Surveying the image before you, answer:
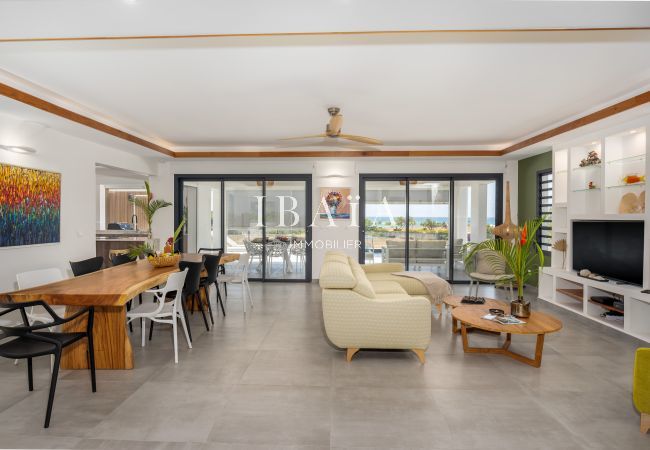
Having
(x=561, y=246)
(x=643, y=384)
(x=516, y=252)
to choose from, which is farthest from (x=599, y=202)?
(x=643, y=384)

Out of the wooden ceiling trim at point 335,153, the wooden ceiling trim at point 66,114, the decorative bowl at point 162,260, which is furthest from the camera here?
the wooden ceiling trim at point 335,153

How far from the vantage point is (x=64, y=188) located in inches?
201

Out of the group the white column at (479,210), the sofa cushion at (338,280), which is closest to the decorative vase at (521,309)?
the sofa cushion at (338,280)

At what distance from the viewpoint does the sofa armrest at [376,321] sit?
3.42 meters

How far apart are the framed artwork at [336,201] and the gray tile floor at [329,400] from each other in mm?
3973

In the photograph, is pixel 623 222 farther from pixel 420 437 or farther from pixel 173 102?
pixel 173 102

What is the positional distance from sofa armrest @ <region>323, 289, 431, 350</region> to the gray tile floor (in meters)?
0.22

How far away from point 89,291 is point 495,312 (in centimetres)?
374

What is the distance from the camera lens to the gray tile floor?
231 centimetres

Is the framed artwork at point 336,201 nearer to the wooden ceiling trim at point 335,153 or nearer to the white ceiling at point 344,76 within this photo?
the wooden ceiling trim at point 335,153

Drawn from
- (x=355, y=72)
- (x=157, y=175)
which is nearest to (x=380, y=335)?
(x=355, y=72)

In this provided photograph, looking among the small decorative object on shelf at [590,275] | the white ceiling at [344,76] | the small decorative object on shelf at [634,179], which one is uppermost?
the white ceiling at [344,76]

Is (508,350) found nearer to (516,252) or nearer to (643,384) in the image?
(516,252)

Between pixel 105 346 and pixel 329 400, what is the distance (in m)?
2.09
